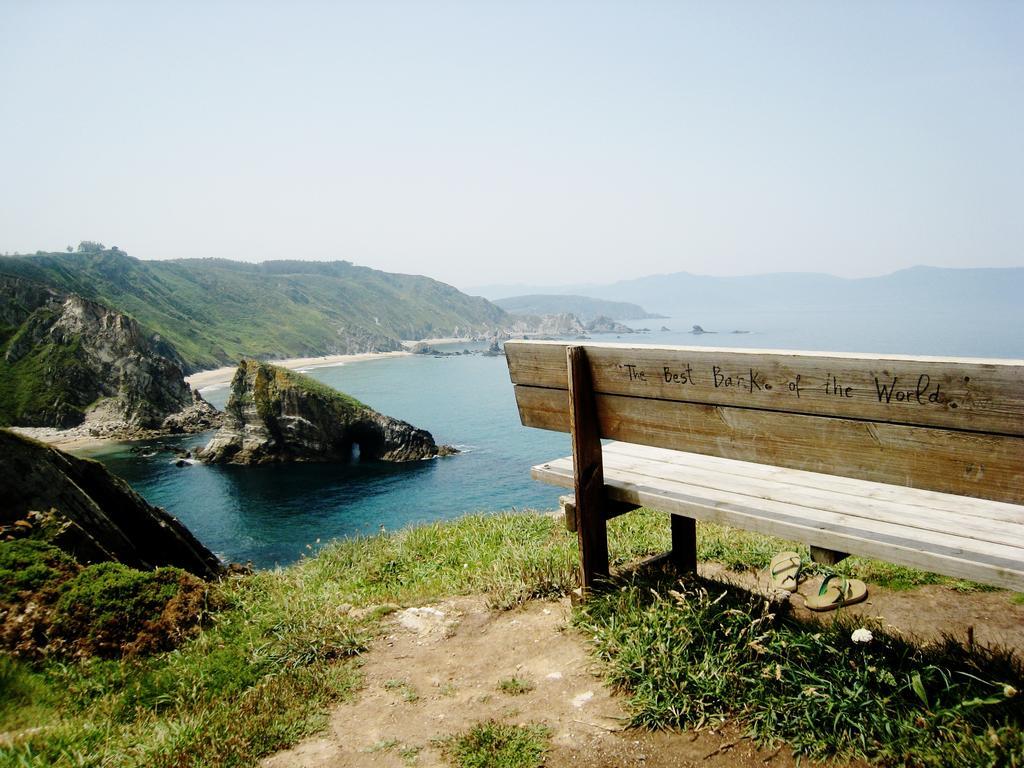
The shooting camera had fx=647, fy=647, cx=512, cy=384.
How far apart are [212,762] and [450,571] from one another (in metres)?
3.49

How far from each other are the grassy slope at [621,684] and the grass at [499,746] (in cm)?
53

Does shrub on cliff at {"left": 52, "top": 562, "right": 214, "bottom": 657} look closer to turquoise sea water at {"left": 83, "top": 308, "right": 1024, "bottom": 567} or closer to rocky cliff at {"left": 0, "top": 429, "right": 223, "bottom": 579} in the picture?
rocky cliff at {"left": 0, "top": 429, "right": 223, "bottom": 579}

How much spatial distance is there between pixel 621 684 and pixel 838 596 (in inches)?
85.8

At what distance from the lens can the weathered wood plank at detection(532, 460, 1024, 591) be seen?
8.64 ft

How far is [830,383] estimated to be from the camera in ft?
9.37

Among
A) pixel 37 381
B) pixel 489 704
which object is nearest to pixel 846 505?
pixel 489 704

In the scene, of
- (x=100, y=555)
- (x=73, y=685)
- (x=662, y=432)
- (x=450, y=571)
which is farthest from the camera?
(x=450, y=571)

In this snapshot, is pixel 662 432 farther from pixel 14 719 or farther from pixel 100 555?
pixel 100 555

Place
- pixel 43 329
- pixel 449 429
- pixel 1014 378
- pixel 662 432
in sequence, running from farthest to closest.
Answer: pixel 43 329
pixel 449 429
pixel 662 432
pixel 1014 378

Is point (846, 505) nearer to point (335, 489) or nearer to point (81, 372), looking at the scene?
point (335, 489)

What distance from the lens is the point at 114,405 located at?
65.2 meters

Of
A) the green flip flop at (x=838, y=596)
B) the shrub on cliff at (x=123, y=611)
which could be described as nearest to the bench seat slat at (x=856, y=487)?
the green flip flop at (x=838, y=596)

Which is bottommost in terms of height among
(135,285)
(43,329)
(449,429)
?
(449,429)

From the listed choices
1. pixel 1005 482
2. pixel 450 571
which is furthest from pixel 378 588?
pixel 1005 482
